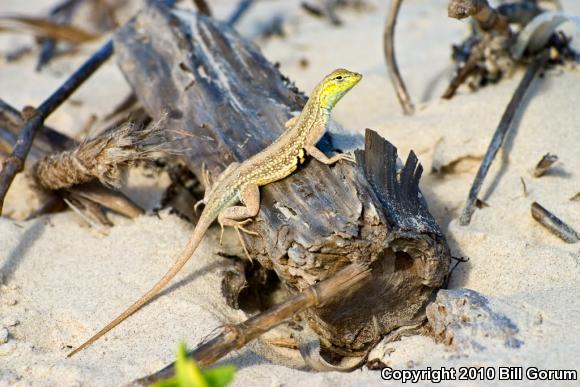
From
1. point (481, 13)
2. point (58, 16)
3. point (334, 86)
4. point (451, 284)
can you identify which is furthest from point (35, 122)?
point (58, 16)

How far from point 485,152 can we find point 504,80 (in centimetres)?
97

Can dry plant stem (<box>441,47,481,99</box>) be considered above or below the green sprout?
below

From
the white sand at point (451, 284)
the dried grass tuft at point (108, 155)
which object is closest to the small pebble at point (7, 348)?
the white sand at point (451, 284)

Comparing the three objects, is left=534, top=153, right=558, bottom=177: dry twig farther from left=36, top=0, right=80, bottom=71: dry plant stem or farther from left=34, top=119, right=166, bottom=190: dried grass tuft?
left=36, top=0, right=80, bottom=71: dry plant stem

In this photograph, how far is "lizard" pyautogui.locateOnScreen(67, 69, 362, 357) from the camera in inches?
136

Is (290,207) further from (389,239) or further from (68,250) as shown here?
(68,250)

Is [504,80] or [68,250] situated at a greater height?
[68,250]

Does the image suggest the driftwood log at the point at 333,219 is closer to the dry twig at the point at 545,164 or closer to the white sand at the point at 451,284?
the white sand at the point at 451,284

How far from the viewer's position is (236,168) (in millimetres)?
3701

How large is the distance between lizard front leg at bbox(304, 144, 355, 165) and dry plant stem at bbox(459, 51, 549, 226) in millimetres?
882

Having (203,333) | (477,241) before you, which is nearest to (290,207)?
(203,333)

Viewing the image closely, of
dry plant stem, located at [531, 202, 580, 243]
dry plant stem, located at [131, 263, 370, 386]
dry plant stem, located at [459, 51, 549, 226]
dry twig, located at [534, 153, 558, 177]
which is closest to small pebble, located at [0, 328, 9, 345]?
dry plant stem, located at [131, 263, 370, 386]

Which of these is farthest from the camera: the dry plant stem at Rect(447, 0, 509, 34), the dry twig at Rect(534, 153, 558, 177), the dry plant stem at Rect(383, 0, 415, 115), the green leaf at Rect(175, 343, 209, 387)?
the dry plant stem at Rect(383, 0, 415, 115)

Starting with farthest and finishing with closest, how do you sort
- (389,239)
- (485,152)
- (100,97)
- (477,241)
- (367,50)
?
1. (367,50)
2. (100,97)
3. (485,152)
4. (477,241)
5. (389,239)
